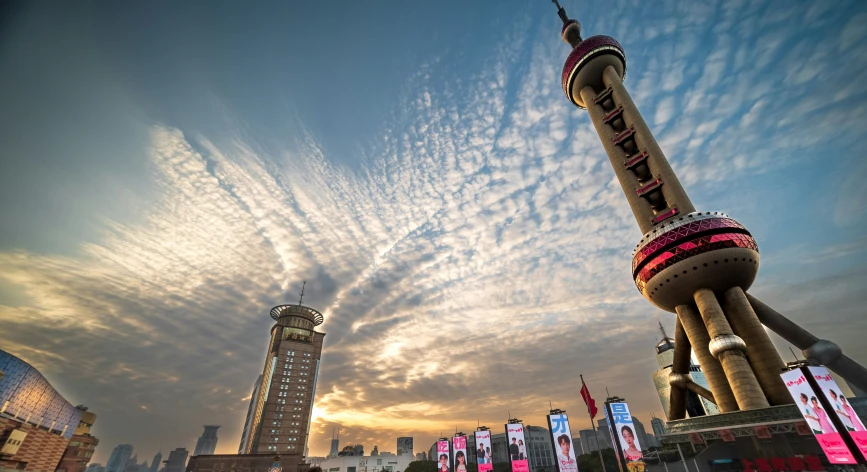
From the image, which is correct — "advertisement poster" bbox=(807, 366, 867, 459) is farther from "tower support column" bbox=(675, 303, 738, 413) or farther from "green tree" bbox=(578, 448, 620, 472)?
"green tree" bbox=(578, 448, 620, 472)

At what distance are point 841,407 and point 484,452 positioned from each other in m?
60.4

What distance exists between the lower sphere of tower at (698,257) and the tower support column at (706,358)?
156cm

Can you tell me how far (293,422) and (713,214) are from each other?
5526 inches

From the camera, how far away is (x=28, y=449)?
245ft

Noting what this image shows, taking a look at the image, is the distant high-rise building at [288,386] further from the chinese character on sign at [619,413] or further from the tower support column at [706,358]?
the tower support column at [706,358]

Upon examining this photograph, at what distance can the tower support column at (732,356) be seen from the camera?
30344mm

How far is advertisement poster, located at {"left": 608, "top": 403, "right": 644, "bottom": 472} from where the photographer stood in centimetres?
5119

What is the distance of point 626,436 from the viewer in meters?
54.9

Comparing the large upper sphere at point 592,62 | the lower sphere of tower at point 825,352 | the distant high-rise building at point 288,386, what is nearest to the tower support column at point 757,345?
the lower sphere of tower at point 825,352

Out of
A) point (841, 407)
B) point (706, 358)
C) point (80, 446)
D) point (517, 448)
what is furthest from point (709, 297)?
point (80, 446)

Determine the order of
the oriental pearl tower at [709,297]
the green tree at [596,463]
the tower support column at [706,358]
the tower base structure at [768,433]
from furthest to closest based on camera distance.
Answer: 1. the green tree at [596,463]
2. the tower support column at [706,358]
3. the oriental pearl tower at [709,297]
4. the tower base structure at [768,433]

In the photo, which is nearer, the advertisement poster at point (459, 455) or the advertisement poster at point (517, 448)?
the advertisement poster at point (517, 448)

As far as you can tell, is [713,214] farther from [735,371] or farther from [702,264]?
[735,371]

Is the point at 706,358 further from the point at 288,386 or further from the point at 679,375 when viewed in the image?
the point at 288,386
